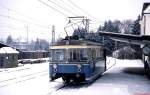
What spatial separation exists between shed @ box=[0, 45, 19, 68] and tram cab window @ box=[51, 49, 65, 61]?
76.5 ft

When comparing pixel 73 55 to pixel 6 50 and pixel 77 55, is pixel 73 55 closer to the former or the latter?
pixel 77 55

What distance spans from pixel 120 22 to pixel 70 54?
11216 cm

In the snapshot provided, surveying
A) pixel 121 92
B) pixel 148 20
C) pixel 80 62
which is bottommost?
pixel 121 92

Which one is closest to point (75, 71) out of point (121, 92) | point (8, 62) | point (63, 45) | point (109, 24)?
point (63, 45)

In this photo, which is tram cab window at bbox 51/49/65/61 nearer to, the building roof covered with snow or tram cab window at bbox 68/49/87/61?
tram cab window at bbox 68/49/87/61

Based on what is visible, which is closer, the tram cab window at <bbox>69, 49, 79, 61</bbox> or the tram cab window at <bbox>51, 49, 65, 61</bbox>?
the tram cab window at <bbox>69, 49, 79, 61</bbox>

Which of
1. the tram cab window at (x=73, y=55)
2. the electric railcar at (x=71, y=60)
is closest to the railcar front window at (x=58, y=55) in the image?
the electric railcar at (x=71, y=60)

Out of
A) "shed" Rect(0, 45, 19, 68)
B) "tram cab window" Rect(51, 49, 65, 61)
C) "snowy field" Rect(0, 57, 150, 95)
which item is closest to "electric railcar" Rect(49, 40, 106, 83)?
"tram cab window" Rect(51, 49, 65, 61)

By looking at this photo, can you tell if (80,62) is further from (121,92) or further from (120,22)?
(120,22)

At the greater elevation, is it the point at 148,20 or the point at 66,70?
the point at 148,20

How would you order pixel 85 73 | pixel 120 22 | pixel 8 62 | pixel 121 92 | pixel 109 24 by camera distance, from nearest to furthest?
pixel 121 92
pixel 85 73
pixel 8 62
pixel 109 24
pixel 120 22

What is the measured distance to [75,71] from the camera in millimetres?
18969

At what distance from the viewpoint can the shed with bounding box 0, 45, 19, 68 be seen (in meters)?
41.9

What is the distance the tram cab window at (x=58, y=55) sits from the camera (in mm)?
19425
